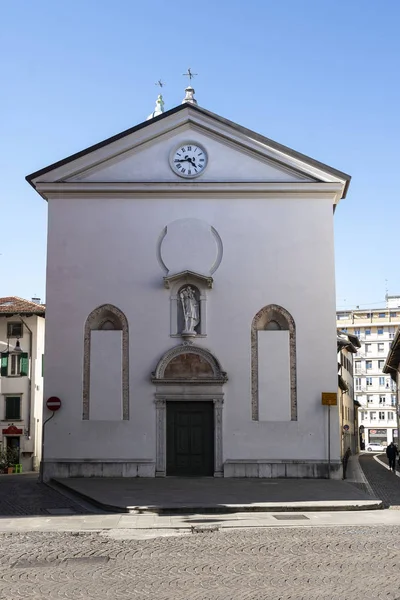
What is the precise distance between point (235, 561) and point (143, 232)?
14501mm

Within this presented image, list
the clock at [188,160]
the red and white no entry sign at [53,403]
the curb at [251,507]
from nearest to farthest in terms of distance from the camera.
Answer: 1. the curb at [251,507]
2. the red and white no entry sign at [53,403]
3. the clock at [188,160]

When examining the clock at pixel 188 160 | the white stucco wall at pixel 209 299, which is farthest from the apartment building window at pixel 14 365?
the clock at pixel 188 160

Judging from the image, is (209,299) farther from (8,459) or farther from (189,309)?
(8,459)

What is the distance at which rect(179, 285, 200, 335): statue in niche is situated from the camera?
74.0 feet

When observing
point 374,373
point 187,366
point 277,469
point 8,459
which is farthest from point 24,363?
point 374,373

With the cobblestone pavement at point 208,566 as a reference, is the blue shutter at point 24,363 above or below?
above

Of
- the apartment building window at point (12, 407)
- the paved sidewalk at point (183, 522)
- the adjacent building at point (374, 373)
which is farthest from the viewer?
the adjacent building at point (374, 373)

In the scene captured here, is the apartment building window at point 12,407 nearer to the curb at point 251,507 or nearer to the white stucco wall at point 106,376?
the white stucco wall at point 106,376

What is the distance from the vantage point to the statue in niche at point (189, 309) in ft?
74.0

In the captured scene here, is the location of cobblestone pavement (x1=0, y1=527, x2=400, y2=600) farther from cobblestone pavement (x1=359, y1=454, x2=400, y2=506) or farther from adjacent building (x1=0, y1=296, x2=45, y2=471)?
adjacent building (x1=0, y1=296, x2=45, y2=471)

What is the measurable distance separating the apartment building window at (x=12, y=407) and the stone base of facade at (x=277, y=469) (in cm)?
1920

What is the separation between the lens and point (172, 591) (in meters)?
8.38

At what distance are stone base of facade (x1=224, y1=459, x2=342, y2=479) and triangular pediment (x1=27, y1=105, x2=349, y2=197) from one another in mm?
8074

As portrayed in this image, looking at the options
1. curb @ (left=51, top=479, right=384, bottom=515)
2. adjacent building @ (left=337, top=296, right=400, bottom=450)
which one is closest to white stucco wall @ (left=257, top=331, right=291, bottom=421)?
curb @ (left=51, top=479, right=384, bottom=515)
